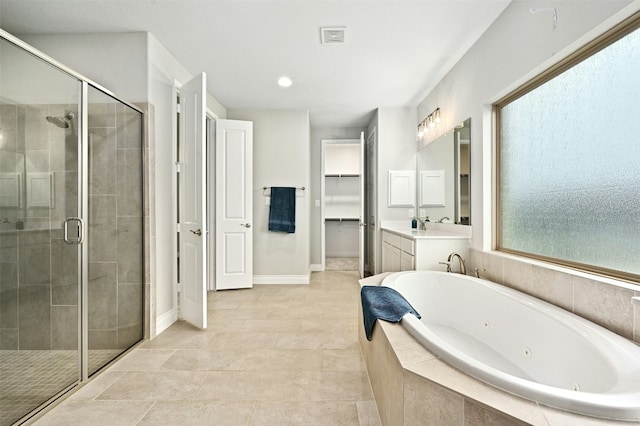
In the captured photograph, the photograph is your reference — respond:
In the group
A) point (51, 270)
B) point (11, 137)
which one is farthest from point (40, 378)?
point (11, 137)

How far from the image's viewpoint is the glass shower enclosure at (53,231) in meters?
1.69

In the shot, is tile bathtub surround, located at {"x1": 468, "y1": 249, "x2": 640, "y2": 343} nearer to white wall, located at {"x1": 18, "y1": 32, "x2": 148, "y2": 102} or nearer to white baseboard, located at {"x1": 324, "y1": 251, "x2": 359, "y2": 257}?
white wall, located at {"x1": 18, "y1": 32, "x2": 148, "y2": 102}

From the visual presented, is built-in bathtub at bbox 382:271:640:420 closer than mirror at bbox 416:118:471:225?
Yes

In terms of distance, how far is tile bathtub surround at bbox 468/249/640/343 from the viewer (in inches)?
52.2

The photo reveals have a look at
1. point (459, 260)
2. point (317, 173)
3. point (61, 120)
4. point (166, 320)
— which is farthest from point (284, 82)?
point (166, 320)

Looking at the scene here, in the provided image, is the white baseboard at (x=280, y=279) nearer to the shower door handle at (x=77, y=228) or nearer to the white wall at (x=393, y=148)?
the white wall at (x=393, y=148)

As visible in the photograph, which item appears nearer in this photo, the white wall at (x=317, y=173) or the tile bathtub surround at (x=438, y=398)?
the tile bathtub surround at (x=438, y=398)

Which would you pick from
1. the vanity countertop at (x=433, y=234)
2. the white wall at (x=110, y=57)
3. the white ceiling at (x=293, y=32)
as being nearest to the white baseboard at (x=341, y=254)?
the vanity countertop at (x=433, y=234)

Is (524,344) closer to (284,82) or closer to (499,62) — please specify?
(499,62)

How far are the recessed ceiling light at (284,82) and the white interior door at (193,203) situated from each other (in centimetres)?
100

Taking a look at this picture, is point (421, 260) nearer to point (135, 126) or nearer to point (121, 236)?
point (121, 236)

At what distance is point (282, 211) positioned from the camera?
4383 mm

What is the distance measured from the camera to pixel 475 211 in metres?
2.69

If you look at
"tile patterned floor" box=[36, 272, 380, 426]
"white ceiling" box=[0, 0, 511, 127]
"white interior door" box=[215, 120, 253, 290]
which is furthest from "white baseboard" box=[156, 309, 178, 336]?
"white ceiling" box=[0, 0, 511, 127]
